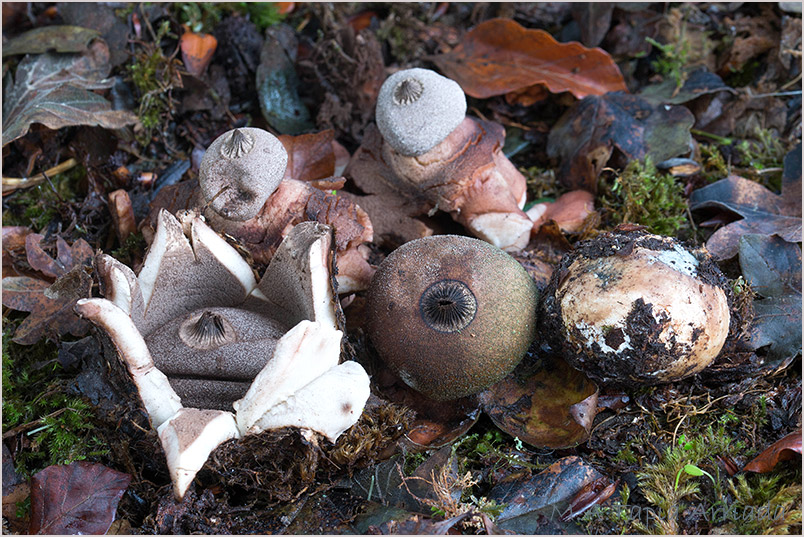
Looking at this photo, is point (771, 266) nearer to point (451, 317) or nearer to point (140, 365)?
point (451, 317)

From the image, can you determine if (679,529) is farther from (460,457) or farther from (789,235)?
(789,235)

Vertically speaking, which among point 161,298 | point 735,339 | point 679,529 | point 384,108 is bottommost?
point 679,529

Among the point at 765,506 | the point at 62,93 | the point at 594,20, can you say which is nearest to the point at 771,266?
the point at 765,506

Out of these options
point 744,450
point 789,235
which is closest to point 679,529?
point 744,450

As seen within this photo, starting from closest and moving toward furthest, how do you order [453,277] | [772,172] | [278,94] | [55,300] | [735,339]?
[453,277]
[735,339]
[55,300]
[772,172]
[278,94]

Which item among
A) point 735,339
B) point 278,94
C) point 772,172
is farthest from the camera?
point 278,94

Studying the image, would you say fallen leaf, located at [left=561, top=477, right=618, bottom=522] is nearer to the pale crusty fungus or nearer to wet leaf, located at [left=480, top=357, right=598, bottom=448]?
wet leaf, located at [left=480, top=357, right=598, bottom=448]

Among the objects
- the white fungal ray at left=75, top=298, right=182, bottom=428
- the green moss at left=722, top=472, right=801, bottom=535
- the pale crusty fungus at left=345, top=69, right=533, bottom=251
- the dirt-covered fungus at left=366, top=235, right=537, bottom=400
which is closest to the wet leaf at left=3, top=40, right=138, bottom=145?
the pale crusty fungus at left=345, top=69, right=533, bottom=251
